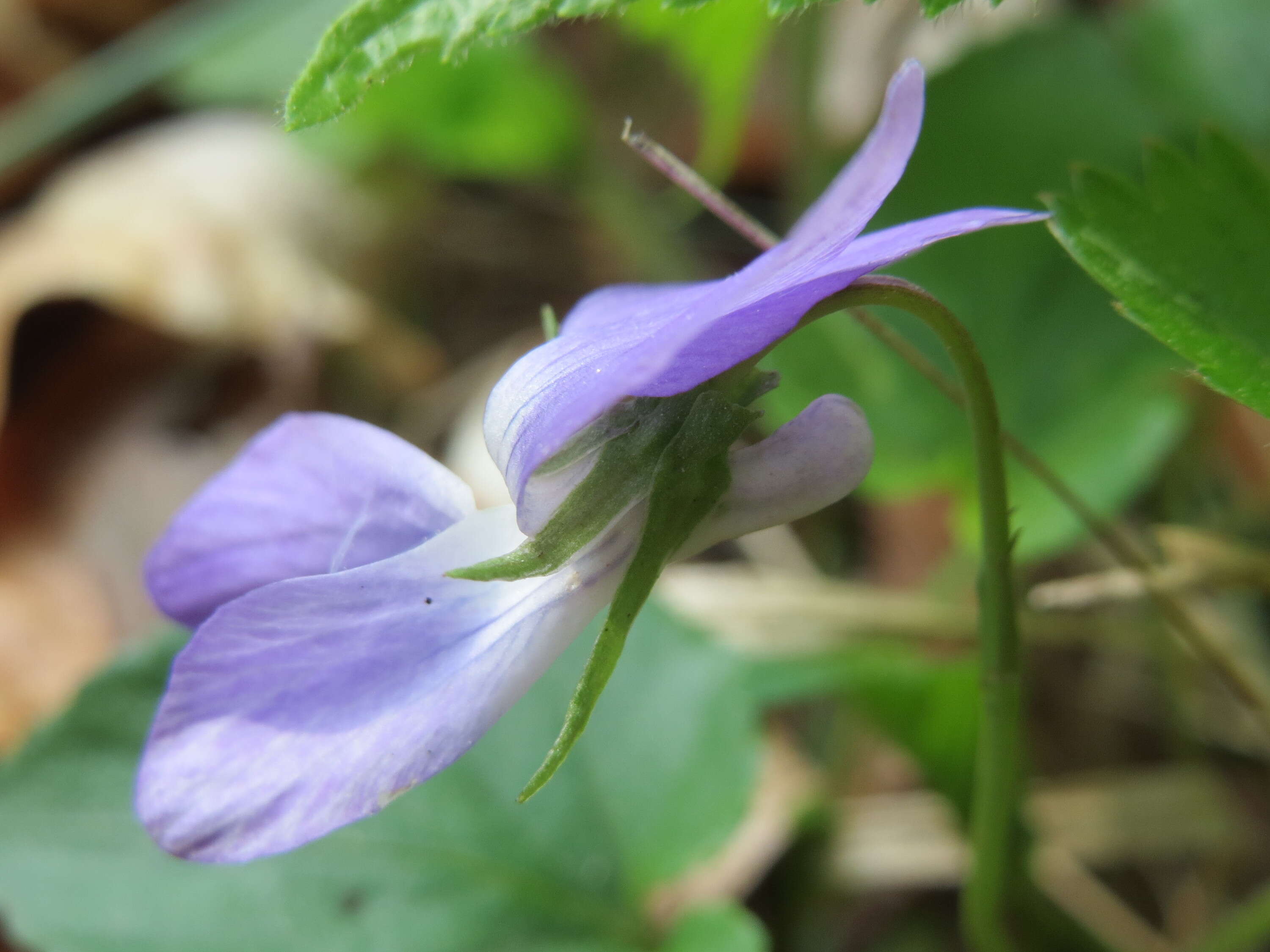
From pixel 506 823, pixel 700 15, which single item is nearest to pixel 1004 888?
pixel 506 823

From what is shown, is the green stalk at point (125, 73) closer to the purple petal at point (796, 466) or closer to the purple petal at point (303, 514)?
the purple petal at point (303, 514)

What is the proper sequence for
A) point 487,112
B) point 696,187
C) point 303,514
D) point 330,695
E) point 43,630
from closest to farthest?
1. point 330,695
2. point 303,514
3. point 696,187
4. point 43,630
5. point 487,112

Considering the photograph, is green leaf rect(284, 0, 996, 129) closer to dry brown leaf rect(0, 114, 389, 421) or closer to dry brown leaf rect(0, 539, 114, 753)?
dry brown leaf rect(0, 539, 114, 753)

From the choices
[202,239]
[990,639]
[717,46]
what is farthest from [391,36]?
[202,239]

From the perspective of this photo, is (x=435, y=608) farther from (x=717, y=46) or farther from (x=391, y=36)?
(x=717, y=46)

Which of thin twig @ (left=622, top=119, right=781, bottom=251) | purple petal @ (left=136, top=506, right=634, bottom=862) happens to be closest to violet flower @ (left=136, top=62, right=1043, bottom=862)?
purple petal @ (left=136, top=506, right=634, bottom=862)

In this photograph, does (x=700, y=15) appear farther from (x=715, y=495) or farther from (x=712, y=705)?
(x=715, y=495)
